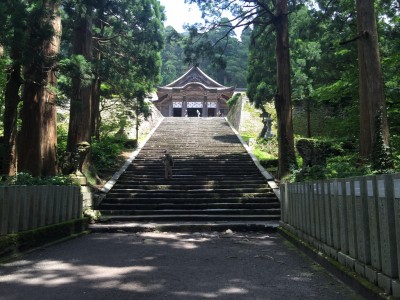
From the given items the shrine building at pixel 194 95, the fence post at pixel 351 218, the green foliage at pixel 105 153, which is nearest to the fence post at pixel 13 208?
the fence post at pixel 351 218

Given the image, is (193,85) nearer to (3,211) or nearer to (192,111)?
(192,111)

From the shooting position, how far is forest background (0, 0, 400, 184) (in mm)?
8578

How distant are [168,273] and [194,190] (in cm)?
783

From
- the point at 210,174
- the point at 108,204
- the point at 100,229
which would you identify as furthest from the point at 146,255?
the point at 210,174

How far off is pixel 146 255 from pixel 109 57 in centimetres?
1257

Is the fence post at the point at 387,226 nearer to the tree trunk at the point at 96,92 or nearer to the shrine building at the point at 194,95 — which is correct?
the tree trunk at the point at 96,92

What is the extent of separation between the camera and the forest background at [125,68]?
338 inches

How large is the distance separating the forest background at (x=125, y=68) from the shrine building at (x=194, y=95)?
43.6ft

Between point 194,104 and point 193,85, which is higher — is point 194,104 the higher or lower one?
the lower one

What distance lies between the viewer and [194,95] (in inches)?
1515

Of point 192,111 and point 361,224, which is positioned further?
point 192,111

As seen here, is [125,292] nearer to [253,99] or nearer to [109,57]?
[109,57]

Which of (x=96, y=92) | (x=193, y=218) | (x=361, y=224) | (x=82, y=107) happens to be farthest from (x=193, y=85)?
(x=361, y=224)

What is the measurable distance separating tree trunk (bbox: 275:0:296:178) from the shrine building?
24508 mm
